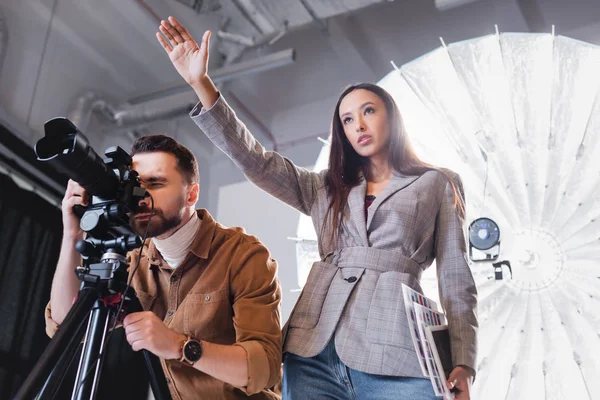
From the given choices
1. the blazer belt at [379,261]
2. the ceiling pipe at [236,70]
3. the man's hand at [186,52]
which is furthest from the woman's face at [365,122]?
the ceiling pipe at [236,70]

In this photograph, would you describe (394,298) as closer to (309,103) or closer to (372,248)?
(372,248)

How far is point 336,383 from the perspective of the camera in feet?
3.51

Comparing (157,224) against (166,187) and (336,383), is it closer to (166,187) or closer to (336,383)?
(166,187)

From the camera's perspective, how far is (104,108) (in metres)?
3.07

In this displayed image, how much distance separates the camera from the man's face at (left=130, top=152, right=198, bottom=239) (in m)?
1.21

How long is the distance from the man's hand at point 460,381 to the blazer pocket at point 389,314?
10cm

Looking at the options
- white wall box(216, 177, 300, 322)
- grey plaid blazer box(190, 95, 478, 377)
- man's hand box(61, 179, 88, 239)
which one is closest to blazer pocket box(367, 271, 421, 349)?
grey plaid blazer box(190, 95, 478, 377)

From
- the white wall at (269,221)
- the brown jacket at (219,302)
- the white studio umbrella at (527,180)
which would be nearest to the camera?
the brown jacket at (219,302)

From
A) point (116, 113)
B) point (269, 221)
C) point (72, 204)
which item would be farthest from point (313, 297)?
point (116, 113)

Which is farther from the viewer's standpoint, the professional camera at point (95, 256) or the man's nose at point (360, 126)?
the man's nose at point (360, 126)

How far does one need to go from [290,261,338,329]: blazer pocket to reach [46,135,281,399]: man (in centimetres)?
5

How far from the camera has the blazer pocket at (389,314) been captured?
1.03 m

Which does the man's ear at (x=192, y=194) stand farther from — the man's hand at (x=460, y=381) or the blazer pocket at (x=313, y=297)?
the man's hand at (x=460, y=381)

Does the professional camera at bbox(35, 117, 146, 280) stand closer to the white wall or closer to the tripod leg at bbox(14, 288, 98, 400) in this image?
the tripod leg at bbox(14, 288, 98, 400)
